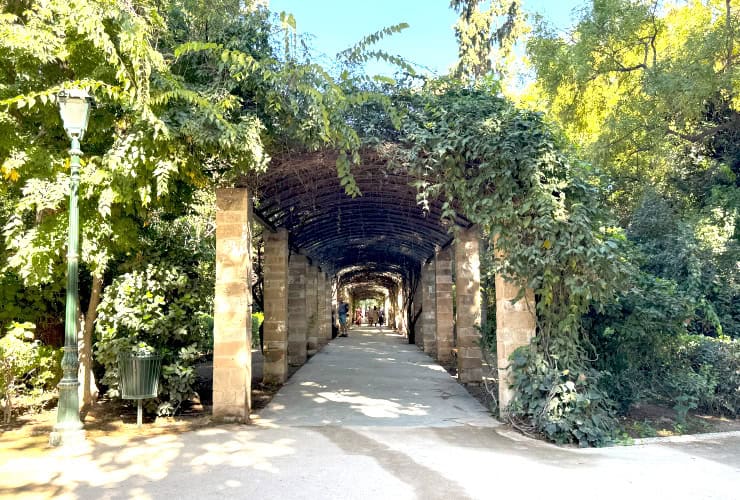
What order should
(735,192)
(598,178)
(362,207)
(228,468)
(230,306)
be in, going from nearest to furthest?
(228,468) → (598,178) → (230,306) → (735,192) → (362,207)

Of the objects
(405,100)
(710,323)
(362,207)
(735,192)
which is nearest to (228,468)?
(405,100)

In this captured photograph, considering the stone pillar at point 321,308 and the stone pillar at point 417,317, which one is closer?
the stone pillar at point 321,308

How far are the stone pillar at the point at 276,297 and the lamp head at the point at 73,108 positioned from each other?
514 centimetres

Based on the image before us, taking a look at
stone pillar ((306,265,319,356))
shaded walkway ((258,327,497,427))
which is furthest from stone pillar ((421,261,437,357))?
stone pillar ((306,265,319,356))

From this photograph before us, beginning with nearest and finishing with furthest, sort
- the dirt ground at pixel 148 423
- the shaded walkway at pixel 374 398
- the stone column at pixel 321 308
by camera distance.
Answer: the dirt ground at pixel 148 423, the shaded walkway at pixel 374 398, the stone column at pixel 321 308

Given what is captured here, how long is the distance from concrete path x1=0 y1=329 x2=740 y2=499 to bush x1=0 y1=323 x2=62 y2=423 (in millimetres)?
1905

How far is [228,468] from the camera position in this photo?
4.67 meters

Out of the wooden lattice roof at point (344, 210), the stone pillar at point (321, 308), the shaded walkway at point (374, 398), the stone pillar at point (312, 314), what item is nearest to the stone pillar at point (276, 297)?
the wooden lattice roof at point (344, 210)

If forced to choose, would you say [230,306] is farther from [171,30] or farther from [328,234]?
[328,234]

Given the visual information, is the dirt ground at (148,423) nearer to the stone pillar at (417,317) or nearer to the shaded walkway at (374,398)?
the shaded walkway at (374,398)

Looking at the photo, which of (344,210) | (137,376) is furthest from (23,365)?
(344,210)

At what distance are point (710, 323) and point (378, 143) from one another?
622cm

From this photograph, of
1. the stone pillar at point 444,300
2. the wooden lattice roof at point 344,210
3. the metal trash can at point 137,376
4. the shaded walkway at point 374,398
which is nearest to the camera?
the metal trash can at point 137,376

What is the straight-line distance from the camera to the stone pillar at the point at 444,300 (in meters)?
13.1
